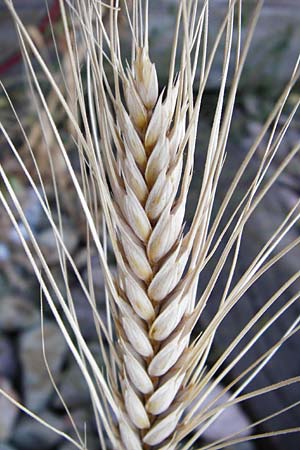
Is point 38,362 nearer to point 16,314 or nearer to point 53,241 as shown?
point 16,314

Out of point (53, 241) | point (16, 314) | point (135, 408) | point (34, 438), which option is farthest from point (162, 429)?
point (53, 241)

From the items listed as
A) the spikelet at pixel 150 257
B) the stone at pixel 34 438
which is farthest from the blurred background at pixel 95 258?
the spikelet at pixel 150 257

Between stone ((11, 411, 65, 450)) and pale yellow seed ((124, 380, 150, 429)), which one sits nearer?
pale yellow seed ((124, 380, 150, 429))

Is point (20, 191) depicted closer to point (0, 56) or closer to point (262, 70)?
point (0, 56)

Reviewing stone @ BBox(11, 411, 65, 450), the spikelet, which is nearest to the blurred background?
stone @ BBox(11, 411, 65, 450)

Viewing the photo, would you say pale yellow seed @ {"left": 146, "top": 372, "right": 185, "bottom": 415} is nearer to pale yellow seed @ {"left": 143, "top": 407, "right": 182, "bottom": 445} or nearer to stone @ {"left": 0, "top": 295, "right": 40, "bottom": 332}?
pale yellow seed @ {"left": 143, "top": 407, "right": 182, "bottom": 445}

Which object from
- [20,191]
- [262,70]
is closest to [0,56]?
[20,191]

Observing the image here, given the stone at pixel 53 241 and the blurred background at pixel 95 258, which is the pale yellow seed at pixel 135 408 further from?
the stone at pixel 53 241
